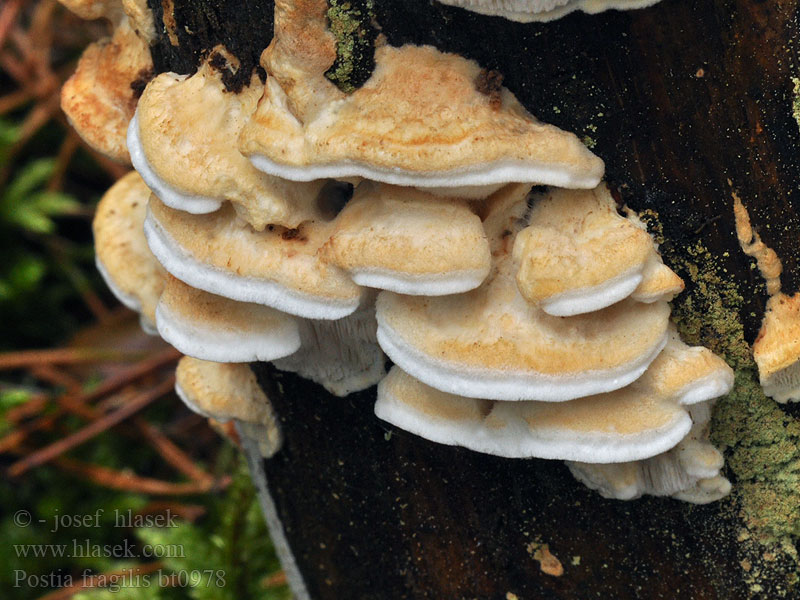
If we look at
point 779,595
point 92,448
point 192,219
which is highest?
point 192,219

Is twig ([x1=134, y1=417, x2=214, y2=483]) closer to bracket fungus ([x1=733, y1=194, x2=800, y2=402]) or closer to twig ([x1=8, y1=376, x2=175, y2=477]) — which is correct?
twig ([x1=8, y1=376, x2=175, y2=477])

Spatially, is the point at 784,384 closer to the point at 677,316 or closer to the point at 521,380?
the point at 677,316

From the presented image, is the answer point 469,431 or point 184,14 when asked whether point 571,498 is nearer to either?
point 469,431

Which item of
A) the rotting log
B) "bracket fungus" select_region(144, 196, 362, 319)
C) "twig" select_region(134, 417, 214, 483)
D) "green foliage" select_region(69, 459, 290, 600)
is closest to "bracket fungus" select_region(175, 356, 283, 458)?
the rotting log

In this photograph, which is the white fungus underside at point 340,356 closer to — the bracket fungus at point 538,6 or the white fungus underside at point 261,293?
the white fungus underside at point 261,293

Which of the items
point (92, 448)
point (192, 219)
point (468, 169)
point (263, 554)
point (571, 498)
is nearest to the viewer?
point (468, 169)

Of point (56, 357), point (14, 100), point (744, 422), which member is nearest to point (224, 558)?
point (56, 357)

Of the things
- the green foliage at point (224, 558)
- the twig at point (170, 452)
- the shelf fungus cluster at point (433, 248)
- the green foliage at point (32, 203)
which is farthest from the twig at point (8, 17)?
the shelf fungus cluster at point (433, 248)

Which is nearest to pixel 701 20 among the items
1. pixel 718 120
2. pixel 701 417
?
pixel 718 120
